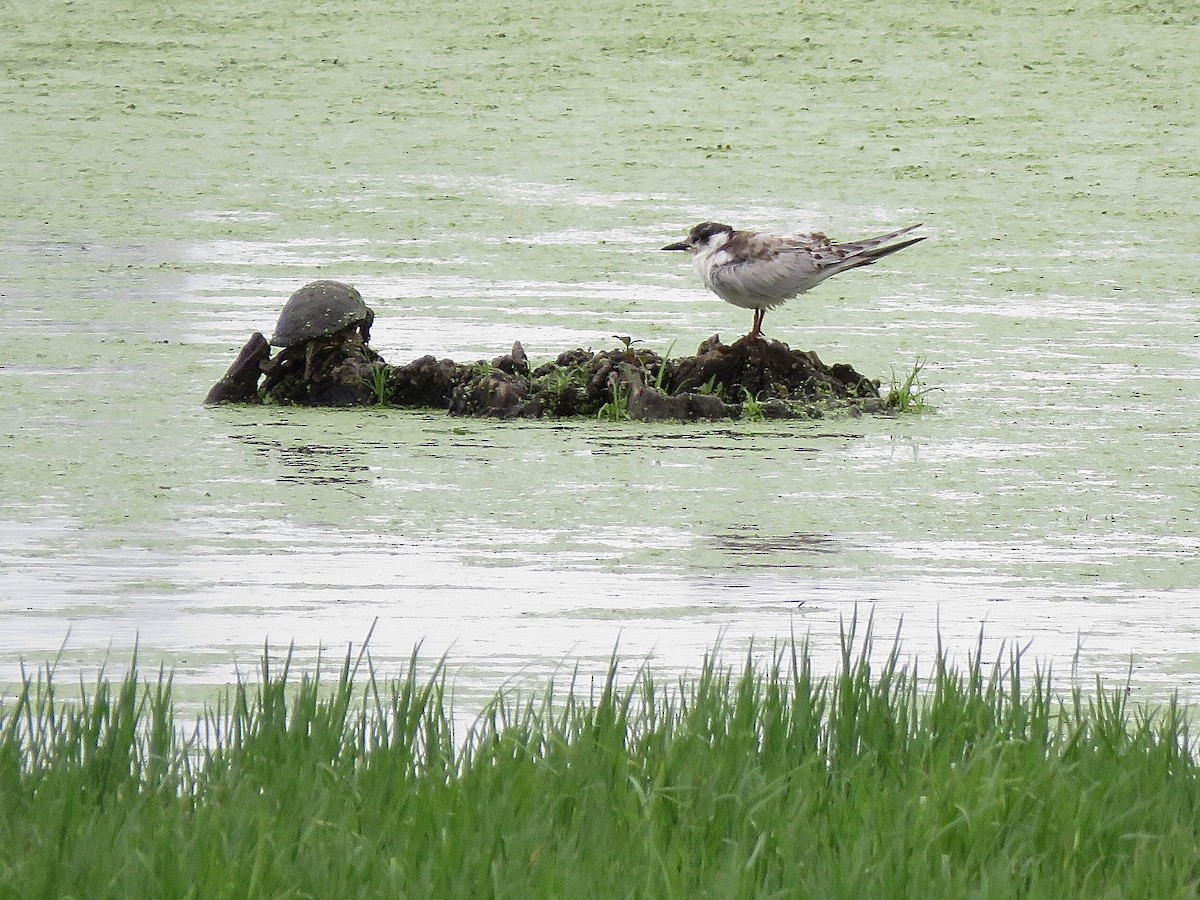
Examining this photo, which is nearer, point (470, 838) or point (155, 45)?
point (470, 838)

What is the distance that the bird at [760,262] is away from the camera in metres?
8.19

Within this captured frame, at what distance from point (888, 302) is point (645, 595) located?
6.76 meters

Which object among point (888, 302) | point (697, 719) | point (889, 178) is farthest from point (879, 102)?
point (697, 719)

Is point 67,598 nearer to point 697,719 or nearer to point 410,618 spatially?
point 410,618

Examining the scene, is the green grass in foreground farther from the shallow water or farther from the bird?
the bird

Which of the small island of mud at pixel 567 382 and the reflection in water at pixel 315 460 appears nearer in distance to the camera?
→ the reflection in water at pixel 315 460

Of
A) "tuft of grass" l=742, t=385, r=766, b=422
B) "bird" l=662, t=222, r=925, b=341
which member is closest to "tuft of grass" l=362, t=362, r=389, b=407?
"bird" l=662, t=222, r=925, b=341

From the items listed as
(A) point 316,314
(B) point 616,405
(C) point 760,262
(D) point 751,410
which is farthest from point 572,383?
(A) point 316,314

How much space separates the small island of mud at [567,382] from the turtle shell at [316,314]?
14mm

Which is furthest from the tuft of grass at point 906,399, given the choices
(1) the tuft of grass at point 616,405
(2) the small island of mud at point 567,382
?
(1) the tuft of grass at point 616,405

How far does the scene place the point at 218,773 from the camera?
3023mm

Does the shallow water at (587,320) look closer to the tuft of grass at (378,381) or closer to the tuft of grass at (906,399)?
the tuft of grass at (906,399)

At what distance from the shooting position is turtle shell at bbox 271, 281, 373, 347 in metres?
8.23

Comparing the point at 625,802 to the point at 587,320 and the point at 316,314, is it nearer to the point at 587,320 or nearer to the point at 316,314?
the point at 316,314
